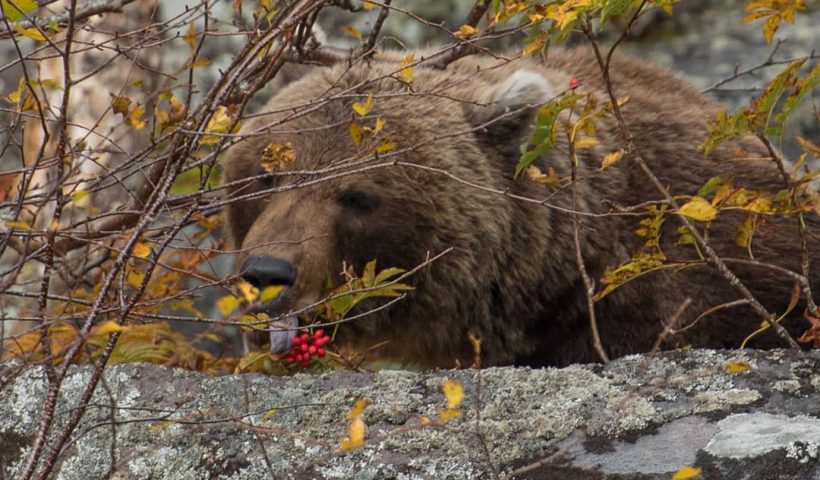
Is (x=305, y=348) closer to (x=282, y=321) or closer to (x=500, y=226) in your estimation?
(x=282, y=321)

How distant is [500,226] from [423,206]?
35cm

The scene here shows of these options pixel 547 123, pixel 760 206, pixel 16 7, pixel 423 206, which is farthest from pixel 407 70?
pixel 16 7

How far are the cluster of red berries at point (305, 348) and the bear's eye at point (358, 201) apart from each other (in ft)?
2.60

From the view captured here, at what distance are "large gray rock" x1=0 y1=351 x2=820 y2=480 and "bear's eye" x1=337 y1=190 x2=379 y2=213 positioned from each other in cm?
153

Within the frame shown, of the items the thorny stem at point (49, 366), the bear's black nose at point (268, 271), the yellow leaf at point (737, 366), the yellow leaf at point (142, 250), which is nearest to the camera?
the thorny stem at point (49, 366)

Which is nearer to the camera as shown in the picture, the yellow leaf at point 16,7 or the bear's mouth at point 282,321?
the yellow leaf at point 16,7

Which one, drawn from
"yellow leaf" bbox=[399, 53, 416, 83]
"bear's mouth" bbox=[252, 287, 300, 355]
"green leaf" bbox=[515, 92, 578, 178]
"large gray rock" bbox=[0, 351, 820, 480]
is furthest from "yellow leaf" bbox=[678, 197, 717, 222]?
"bear's mouth" bbox=[252, 287, 300, 355]

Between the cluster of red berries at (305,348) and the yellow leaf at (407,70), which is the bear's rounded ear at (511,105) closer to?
the yellow leaf at (407,70)

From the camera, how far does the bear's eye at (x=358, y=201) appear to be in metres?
4.78

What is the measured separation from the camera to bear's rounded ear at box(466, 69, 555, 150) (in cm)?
478

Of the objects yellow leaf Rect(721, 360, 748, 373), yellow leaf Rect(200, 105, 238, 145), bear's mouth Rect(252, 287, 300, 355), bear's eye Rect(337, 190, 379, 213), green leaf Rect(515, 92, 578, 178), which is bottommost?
yellow leaf Rect(721, 360, 748, 373)

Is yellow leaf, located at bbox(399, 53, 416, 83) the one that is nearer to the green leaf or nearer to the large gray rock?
the green leaf

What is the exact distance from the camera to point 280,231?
4.53 m

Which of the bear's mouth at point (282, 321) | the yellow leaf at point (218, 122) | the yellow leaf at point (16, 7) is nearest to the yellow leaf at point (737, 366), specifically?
the yellow leaf at point (218, 122)
